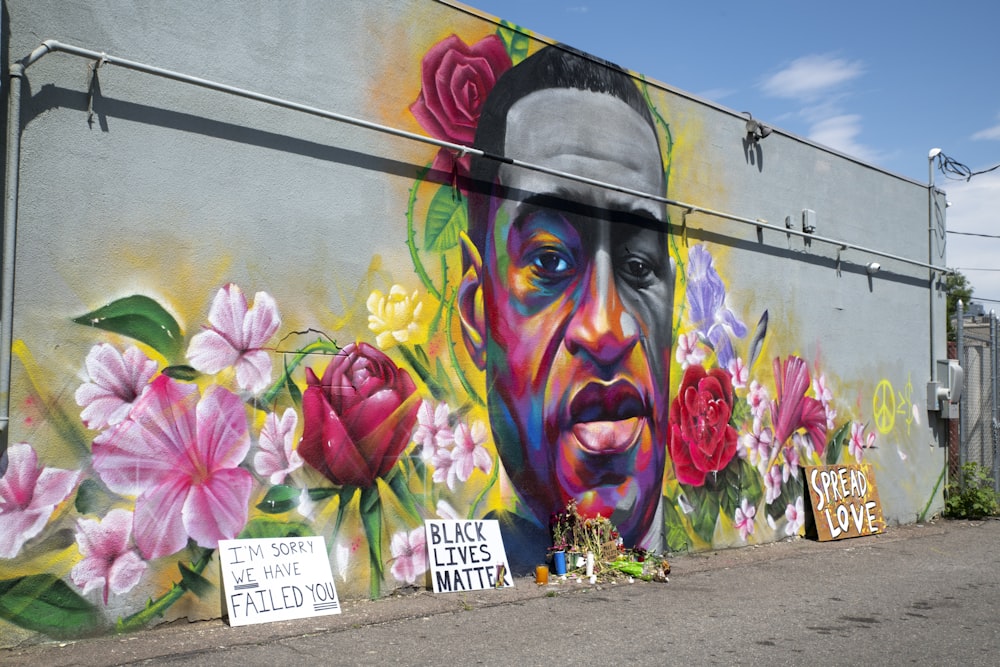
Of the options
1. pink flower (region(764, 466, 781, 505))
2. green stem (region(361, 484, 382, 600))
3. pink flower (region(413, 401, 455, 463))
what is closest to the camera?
green stem (region(361, 484, 382, 600))

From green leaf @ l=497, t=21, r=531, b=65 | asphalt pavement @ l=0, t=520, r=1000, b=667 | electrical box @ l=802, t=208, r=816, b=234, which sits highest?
green leaf @ l=497, t=21, r=531, b=65

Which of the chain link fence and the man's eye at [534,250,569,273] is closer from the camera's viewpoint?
the man's eye at [534,250,569,273]

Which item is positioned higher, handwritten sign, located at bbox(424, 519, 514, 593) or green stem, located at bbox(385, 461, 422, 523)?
green stem, located at bbox(385, 461, 422, 523)

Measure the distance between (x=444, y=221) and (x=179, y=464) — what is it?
317cm

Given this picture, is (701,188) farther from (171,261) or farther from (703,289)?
(171,261)

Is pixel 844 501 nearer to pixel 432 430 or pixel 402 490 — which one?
pixel 432 430

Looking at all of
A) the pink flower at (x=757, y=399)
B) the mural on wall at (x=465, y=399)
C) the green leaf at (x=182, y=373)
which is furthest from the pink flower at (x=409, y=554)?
the pink flower at (x=757, y=399)

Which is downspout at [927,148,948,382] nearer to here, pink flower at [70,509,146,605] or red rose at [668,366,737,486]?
red rose at [668,366,737,486]

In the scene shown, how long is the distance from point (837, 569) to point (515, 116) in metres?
5.80

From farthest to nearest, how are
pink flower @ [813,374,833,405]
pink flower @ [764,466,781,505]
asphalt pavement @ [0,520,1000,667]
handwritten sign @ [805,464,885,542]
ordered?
pink flower @ [813,374,833,405] < handwritten sign @ [805,464,885,542] < pink flower @ [764,466,781,505] < asphalt pavement @ [0,520,1000,667]

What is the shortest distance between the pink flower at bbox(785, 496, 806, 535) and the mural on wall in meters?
0.05

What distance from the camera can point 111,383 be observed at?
6.35 m

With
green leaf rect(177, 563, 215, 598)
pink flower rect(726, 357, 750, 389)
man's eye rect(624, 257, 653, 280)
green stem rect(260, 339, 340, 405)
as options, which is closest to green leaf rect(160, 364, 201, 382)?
green stem rect(260, 339, 340, 405)

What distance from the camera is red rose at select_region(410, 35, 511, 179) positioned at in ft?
27.7
